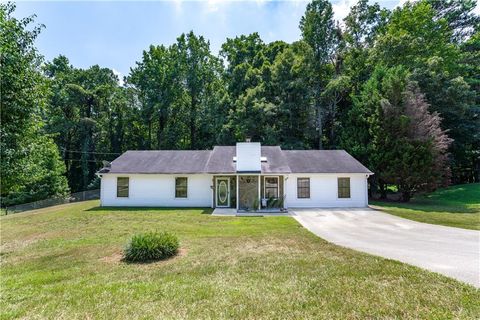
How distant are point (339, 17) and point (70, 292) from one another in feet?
117

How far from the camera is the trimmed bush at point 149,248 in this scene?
7316 millimetres

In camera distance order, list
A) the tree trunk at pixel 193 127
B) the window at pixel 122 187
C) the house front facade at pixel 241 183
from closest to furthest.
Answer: the house front facade at pixel 241 183 < the window at pixel 122 187 < the tree trunk at pixel 193 127

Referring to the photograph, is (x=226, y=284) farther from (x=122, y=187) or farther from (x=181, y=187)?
(x=122, y=187)

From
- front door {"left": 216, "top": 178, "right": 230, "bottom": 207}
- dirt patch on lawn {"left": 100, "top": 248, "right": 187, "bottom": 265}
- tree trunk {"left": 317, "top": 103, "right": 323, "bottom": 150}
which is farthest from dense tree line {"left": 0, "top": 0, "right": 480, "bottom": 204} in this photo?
front door {"left": 216, "top": 178, "right": 230, "bottom": 207}

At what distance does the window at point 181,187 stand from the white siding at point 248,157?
13.9ft

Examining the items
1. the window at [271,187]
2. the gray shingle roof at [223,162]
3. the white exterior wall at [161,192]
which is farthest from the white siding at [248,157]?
the white exterior wall at [161,192]

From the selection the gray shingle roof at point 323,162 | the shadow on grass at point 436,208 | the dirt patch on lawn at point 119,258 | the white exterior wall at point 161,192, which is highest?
the gray shingle roof at point 323,162

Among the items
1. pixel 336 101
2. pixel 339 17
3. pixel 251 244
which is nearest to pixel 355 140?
pixel 336 101

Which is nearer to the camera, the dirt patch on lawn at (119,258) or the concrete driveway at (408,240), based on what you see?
the concrete driveway at (408,240)

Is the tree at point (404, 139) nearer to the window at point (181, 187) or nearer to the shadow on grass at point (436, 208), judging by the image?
the shadow on grass at point (436, 208)

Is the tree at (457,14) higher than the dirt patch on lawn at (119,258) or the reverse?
higher

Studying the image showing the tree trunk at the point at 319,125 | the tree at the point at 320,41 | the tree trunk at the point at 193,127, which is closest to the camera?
the tree trunk at the point at 319,125

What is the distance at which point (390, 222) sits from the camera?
41.8 ft

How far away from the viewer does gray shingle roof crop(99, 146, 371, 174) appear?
1866 centimetres
